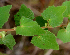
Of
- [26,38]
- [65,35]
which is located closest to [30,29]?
[65,35]

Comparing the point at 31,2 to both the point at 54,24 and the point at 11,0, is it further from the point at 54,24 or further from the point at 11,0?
the point at 54,24

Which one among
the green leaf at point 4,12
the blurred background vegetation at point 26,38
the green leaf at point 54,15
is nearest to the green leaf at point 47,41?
the green leaf at point 54,15

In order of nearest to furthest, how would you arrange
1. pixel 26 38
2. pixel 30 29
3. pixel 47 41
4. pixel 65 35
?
pixel 30 29 < pixel 47 41 < pixel 65 35 < pixel 26 38

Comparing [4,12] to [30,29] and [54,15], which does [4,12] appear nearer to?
[30,29]

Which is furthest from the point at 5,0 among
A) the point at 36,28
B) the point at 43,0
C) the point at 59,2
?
the point at 36,28

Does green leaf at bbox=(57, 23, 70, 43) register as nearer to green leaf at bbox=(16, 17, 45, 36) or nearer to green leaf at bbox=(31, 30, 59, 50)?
green leaf at bbox=(31, 30, 59, 50)
